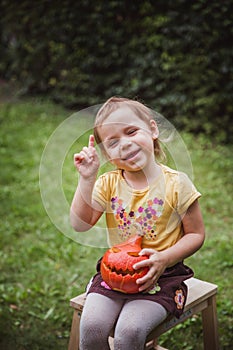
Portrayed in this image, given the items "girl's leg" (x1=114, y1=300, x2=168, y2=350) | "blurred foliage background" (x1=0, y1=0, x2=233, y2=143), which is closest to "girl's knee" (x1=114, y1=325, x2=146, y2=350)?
"girl's leg" (x1=114, y1=300, x2=168, y2=350)

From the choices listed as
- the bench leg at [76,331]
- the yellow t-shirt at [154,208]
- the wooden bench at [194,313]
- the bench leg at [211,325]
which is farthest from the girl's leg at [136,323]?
the bench leg at [211,325]

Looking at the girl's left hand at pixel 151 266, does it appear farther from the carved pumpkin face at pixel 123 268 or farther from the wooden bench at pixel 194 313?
the wooden bench at pixel 194 313

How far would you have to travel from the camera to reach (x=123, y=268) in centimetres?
214

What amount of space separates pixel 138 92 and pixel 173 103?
2.26 ft

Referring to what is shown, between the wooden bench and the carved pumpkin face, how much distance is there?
0.27 m

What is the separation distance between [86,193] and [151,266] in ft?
1.37

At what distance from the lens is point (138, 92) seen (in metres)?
7.41

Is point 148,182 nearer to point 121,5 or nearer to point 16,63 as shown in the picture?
point 121,5

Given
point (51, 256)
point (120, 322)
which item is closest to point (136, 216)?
point (120, 322)

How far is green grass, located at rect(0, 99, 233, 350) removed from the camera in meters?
3.28

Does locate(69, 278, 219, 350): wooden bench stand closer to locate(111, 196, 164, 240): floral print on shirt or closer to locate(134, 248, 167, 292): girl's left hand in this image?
locate(134, 248, 167, 292): girl's left hand

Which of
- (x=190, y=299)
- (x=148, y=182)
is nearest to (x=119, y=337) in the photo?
(x=190, y=299)

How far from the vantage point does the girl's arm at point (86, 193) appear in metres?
2.17

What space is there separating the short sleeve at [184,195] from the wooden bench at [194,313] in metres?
0.48
